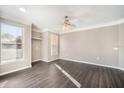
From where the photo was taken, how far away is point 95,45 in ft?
13.9

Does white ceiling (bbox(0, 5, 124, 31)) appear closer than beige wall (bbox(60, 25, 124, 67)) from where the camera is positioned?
Yes

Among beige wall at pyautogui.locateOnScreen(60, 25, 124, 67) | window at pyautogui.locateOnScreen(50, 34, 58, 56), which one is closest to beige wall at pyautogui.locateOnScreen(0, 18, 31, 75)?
window at pyautogui.locateOnScreen(50, 34, 58, 56)

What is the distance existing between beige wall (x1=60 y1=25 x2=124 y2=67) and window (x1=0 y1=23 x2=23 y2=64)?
3.40 meters

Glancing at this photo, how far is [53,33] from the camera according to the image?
554 cm

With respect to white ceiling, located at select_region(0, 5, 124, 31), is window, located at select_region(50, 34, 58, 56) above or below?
A: below

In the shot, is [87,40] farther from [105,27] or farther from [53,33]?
[53,33]

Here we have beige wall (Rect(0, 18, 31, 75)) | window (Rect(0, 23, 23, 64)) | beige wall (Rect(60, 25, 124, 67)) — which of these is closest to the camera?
window (Rect(0, 23, 23, 64))

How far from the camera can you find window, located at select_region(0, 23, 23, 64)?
281 centimetres

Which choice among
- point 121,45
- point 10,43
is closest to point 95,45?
point 121,45

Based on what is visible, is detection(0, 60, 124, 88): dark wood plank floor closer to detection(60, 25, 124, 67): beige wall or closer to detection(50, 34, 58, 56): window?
detection(60, 25, 124, 67): beige wall

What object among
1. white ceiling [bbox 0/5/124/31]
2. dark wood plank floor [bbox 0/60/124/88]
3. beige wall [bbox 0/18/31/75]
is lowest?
dark wood plank floor [bbox 0/60/124/88]

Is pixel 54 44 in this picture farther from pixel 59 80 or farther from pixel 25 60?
pixel 59 80

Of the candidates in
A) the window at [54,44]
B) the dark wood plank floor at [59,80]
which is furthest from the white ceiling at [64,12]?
the dark wood plank floor at [59,80]

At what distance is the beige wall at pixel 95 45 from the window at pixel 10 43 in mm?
3403
